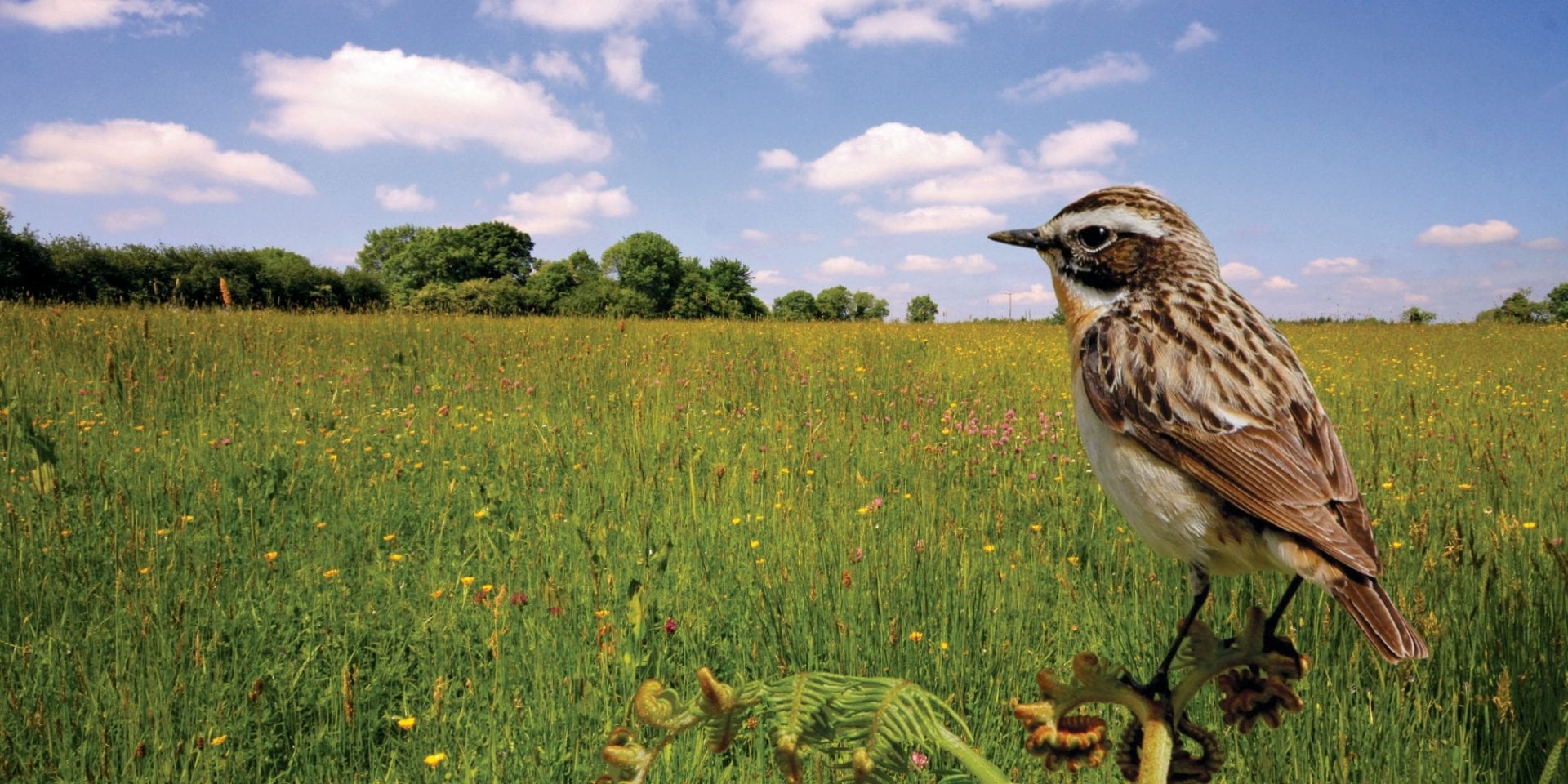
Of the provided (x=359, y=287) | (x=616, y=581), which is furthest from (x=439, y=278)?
(x=616, y=581)

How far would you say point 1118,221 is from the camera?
49.1 inches

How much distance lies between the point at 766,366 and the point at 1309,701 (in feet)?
23.1

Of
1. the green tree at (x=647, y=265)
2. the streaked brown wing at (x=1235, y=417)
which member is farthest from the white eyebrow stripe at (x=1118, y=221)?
the green tree at (x=647, y=265)

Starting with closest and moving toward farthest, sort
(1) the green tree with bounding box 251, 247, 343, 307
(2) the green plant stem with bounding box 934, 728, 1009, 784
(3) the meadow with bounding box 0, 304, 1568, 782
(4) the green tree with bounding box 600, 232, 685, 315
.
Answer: (2) the green plant stem with bounding box 934, 728, 1009, 784
(3) the meadow with bounding box 0, 304, 1568, 782
(1) the green tree with bounding box 251, 247, 343, 307
(4) the green tree with bounding box 600, 232, 685, 315

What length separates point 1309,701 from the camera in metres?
2.40

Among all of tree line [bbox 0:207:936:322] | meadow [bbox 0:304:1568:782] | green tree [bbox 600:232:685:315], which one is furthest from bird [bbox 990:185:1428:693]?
green tree [bbox 600:232:685:315]

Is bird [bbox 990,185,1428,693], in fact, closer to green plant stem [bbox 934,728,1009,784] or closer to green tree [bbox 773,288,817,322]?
green plant stem [bbox 934,728,1009,784]

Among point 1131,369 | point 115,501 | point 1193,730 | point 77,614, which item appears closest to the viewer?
point 1193,730

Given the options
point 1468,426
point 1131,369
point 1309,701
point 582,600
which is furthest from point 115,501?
point 1468,426

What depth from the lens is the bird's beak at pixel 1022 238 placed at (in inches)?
50.8

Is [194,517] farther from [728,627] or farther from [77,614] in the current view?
[728,627]

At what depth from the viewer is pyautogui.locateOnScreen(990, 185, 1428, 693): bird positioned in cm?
96

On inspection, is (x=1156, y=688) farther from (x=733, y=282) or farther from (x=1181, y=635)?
(x=733, y=282)

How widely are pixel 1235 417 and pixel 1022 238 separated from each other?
0.43 m
